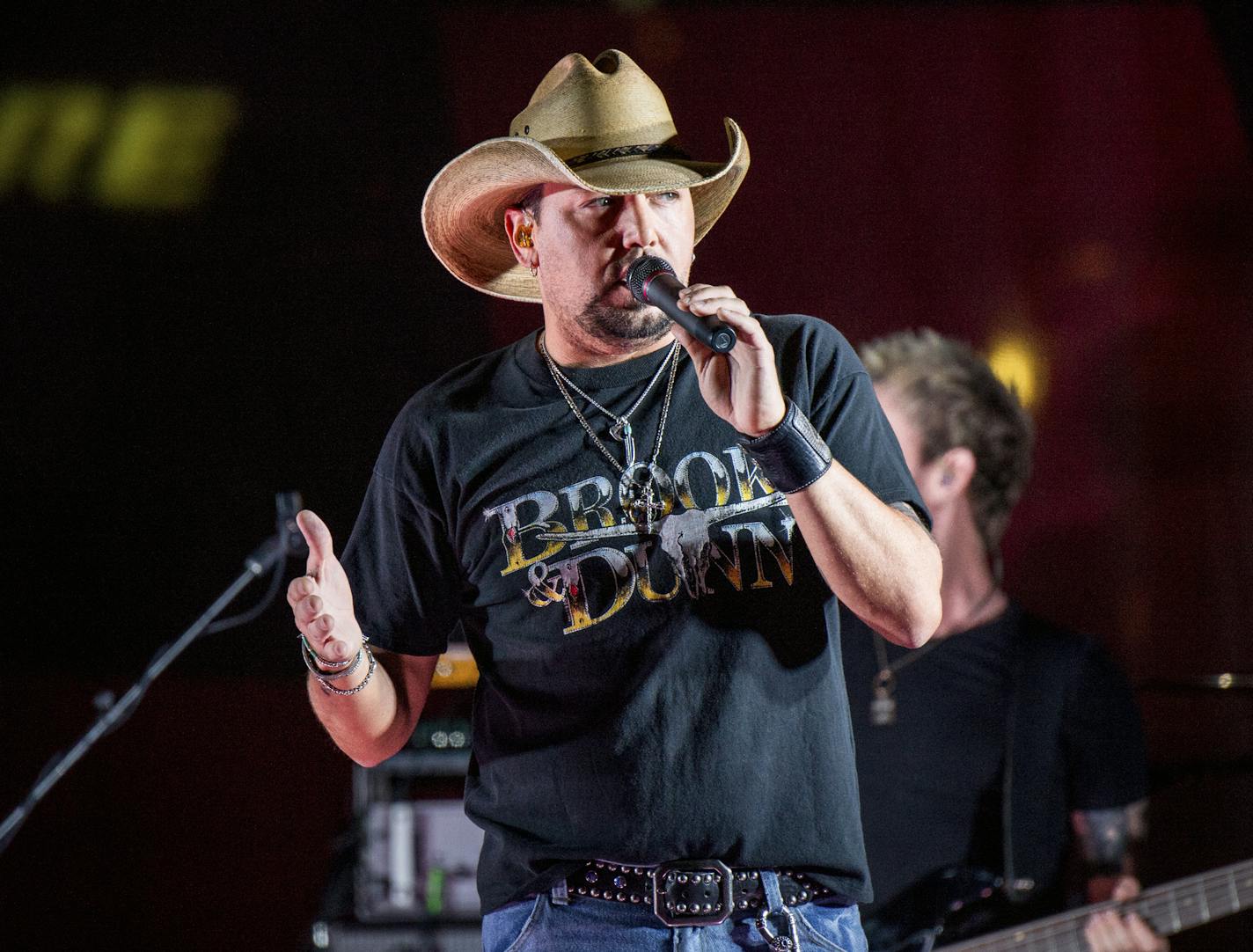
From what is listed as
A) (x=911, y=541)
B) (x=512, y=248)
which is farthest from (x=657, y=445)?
(x=512, y=248)

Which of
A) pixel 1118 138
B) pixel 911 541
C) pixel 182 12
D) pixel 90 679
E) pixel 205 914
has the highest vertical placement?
pixel 182 12

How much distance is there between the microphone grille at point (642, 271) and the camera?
138 centimetres

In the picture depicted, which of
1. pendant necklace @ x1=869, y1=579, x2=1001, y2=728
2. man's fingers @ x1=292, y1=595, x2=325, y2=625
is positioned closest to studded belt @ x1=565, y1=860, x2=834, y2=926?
man's fingers @ x1=292, y1=595, x2=325, y2=625

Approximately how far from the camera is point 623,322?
1542mm

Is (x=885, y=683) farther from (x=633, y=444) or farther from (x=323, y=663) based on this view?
(x=323, y=663)

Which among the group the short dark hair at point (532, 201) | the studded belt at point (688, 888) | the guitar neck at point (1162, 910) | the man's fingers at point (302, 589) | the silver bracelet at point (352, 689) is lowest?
the guitar neck at point (1162, 910)

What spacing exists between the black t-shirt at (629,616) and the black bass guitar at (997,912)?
125 cm

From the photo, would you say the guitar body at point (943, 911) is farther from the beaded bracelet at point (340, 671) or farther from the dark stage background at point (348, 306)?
the beaded bracelet at point (340, 671)

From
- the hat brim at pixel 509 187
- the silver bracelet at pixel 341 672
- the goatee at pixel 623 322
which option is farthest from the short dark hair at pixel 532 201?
the silver bracelet at pixel 341 672

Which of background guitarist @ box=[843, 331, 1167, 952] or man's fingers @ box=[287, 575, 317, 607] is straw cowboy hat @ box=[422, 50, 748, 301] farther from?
background guitarist @ box=[843, 331, 1167, 952]

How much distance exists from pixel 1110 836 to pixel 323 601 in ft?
6.79

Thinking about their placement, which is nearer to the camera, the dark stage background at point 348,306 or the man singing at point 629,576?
the man singing at point 629,576

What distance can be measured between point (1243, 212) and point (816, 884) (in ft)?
8.90

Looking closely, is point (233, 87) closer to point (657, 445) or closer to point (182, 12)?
point (182, 12)
